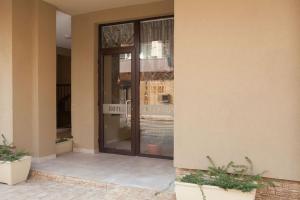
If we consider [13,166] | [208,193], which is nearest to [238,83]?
[208,193]

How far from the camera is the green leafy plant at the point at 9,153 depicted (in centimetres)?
409

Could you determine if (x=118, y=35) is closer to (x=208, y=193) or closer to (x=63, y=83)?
(x=208, y=193)

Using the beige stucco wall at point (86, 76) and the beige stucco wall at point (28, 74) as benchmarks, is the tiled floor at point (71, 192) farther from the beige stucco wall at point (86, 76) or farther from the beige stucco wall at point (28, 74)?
the beige stucco wall at point (86, 76)

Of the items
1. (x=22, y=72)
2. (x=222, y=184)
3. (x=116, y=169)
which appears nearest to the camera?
(x=222, y=184)

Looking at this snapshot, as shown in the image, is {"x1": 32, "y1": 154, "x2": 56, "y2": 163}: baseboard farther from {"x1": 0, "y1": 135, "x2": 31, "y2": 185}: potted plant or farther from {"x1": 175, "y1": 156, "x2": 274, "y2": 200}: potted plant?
{"x1": 175, "y1": 156, "x2": 274, "y2": 200}: potted plant

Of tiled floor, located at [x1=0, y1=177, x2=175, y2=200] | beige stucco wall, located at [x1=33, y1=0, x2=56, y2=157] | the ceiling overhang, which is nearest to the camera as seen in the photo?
tiled floor, located at [x1=0, y1=177, x2=175, y2=200]

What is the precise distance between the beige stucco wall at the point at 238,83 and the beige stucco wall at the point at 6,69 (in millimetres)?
2892

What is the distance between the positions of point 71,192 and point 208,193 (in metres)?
1.94

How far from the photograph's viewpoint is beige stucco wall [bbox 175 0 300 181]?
112 inches

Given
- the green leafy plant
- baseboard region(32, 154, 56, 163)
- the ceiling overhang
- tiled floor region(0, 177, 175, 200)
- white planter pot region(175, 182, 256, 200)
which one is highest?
the ceiling overhang

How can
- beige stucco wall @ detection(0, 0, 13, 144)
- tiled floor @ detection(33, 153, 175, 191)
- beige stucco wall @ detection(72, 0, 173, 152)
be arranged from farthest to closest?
beige stucco wall @ detection(72, 0, 173, 152), beige stucco wall @ detection(0, 0, 13, 144), tiled floor @ detection(33, 153, 175, 191)

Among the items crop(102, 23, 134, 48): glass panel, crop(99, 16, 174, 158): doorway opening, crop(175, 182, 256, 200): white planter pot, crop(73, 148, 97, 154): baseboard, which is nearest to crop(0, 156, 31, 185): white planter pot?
crop(73, 148, 97, 154): baseboard

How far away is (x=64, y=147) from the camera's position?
566cm

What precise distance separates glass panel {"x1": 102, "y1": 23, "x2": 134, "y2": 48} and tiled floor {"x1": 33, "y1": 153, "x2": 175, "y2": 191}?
223 centimetres
